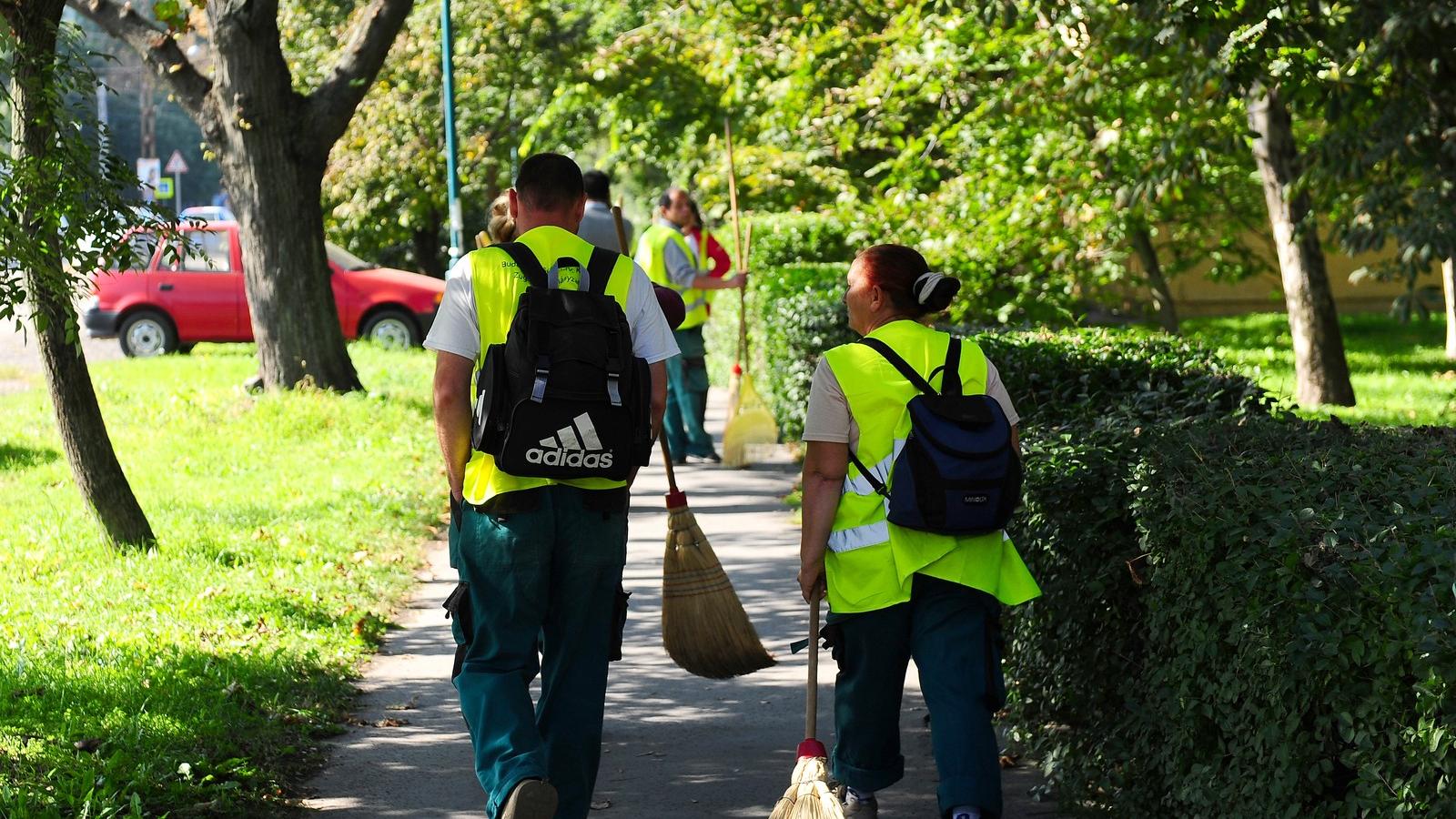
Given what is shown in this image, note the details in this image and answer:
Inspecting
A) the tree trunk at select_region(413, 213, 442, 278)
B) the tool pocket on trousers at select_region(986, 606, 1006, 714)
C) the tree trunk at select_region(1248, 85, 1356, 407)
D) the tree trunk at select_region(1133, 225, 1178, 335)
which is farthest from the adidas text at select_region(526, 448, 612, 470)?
the tree trunk at select_region(413, 213, 442, 278)

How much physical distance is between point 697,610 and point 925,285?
1562mm

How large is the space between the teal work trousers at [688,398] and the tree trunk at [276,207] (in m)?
4.47

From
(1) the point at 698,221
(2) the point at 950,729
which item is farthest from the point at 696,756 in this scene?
(1) the point at 698,221

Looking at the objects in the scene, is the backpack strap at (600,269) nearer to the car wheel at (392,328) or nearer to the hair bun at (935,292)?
the hair bun at (935,292)

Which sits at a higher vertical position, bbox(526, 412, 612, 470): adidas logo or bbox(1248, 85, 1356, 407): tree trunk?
bbox(1248, 85, 1356, 407): tree trunk

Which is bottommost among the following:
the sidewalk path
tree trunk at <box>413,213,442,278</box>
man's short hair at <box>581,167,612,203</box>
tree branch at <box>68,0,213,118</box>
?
the sidewalk path

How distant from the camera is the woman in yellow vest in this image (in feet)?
13.9

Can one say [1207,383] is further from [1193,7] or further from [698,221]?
[698,221]

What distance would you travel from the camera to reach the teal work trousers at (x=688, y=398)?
38.0 ft

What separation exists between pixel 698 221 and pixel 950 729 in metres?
7.74

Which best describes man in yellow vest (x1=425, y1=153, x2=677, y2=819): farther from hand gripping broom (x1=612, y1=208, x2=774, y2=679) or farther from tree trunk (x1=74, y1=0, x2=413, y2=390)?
tree trunk (x1=74, y1=0, x2=413, y2=390)

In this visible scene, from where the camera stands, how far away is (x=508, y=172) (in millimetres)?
34906

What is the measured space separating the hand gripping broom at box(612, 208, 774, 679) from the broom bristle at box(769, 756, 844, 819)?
124 cm

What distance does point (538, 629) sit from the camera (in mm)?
4410
